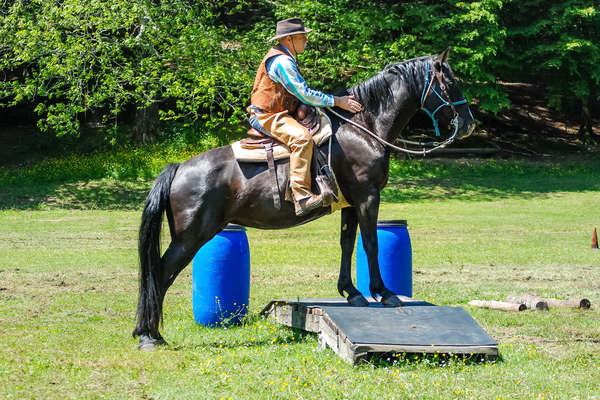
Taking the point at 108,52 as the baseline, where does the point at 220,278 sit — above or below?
below

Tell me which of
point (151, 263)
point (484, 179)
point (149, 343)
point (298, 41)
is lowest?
point (484, 179)

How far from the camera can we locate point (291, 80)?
22.7 ft

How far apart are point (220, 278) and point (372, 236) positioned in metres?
1.92

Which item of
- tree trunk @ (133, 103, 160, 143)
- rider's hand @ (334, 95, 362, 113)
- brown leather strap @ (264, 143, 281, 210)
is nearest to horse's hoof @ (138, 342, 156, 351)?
brown leather strap @ (264, 143, 281, 210)

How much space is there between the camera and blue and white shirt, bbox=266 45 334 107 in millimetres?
6918

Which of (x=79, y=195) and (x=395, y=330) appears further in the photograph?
(x=79, y=195)

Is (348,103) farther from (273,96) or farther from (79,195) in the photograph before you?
(79,195)

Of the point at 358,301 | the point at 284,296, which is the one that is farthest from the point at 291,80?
the point at 284,296

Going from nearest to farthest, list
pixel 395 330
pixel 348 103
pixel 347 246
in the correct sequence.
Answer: pixel 395 330 < pixel 348 103 < pixel 347 246

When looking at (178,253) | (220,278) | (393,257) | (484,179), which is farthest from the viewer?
(484,179)

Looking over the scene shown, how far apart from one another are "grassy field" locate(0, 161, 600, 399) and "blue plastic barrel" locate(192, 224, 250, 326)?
10.2 inches

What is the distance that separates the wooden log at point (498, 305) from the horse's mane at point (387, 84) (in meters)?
3.34

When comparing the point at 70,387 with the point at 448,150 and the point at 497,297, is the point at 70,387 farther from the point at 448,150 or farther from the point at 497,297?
the point at 448,150

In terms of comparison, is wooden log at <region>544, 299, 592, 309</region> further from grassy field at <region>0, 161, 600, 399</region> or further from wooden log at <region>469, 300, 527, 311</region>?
wooden log at <region>469, 300, 527, 311</region>
